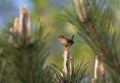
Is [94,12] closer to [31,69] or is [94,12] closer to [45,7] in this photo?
[31,69]

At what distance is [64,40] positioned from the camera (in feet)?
2.20

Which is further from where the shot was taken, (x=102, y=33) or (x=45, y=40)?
(x=102, y=33)

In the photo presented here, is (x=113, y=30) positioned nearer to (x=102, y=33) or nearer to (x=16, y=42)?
(x=102, y=33)

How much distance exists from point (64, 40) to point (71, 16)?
0.48 ft

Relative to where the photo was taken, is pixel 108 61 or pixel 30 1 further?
pixel 30 1

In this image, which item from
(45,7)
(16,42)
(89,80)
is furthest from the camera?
(45,7)

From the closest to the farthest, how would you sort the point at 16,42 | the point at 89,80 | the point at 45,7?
the point at 16,42 → the point at 89,80 → the point at 45,7

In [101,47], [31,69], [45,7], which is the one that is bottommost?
[31,69]

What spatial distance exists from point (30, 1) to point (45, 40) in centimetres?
534

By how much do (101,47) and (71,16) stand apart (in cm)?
9

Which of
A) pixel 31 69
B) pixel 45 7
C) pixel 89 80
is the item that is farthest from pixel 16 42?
pixel 45 7

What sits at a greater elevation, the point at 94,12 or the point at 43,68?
the point at 94,12

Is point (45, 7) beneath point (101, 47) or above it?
above

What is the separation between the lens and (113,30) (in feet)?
2.66
